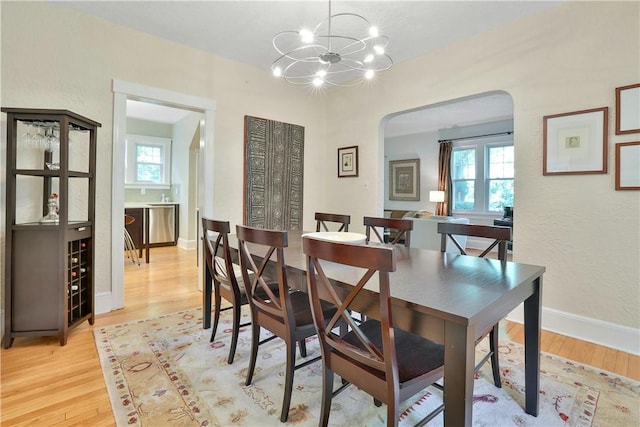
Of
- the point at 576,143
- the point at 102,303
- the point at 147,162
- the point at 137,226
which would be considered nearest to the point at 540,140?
the point at 576,143

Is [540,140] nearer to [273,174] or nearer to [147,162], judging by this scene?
[273,174]

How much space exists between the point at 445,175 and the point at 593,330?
5.09 meters

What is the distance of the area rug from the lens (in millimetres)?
1543

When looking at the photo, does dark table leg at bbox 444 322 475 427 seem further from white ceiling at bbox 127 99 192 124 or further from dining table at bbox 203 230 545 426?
white ceiling at bbox 127 99 192 124

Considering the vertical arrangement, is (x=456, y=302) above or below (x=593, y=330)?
above

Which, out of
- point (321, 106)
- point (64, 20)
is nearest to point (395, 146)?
point (321, 106)

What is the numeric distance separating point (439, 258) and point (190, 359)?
1.72 metres

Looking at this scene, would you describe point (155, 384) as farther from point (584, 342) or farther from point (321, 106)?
point (321, 106)

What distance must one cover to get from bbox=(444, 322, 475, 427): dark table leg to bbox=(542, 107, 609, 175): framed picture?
7.33 ft

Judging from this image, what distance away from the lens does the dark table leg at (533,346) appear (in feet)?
4.94

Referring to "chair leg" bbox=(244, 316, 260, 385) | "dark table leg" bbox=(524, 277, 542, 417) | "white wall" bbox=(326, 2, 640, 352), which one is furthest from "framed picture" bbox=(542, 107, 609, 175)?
"chair leg" bbox=(244, 316, 260, 385)

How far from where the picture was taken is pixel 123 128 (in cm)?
296

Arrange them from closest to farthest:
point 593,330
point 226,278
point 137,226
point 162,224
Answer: point 226,278 → point 593,330 → point 137,226 → point 162,224

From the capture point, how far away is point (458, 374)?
994mm
